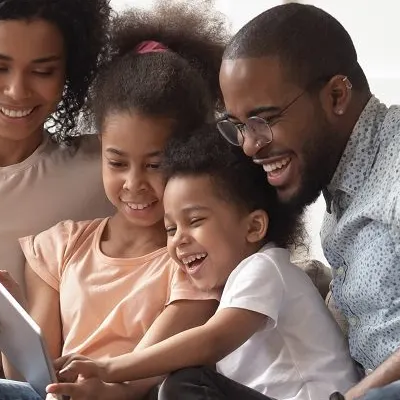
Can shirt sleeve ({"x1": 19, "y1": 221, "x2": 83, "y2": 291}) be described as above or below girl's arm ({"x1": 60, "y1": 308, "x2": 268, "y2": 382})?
above

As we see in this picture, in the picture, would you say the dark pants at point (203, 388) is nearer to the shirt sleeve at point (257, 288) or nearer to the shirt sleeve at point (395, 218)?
the shirt sleeve at point (257, 288)

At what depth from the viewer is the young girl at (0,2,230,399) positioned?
1.67 metres

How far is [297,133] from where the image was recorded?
152cm

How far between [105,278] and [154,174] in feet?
0.65

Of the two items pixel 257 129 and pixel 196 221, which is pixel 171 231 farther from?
pixel 257 129

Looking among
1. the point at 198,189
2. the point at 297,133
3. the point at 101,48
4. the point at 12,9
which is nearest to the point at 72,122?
the point at 101,48

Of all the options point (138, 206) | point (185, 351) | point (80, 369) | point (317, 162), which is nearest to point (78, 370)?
point (80, 369)

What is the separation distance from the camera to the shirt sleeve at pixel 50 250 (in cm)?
179

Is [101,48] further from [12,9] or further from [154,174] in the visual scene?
[154,174]

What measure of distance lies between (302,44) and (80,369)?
1.89 feet

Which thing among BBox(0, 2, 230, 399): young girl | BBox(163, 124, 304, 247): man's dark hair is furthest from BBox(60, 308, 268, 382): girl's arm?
BBox(163, 124, 304, 247): man's dark hair

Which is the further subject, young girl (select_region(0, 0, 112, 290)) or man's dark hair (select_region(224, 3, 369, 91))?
young girl (select_region(0, 0, 112, 290))

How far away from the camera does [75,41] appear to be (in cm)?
191

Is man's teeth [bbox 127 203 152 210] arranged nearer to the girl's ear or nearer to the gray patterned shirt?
the girl's ear
